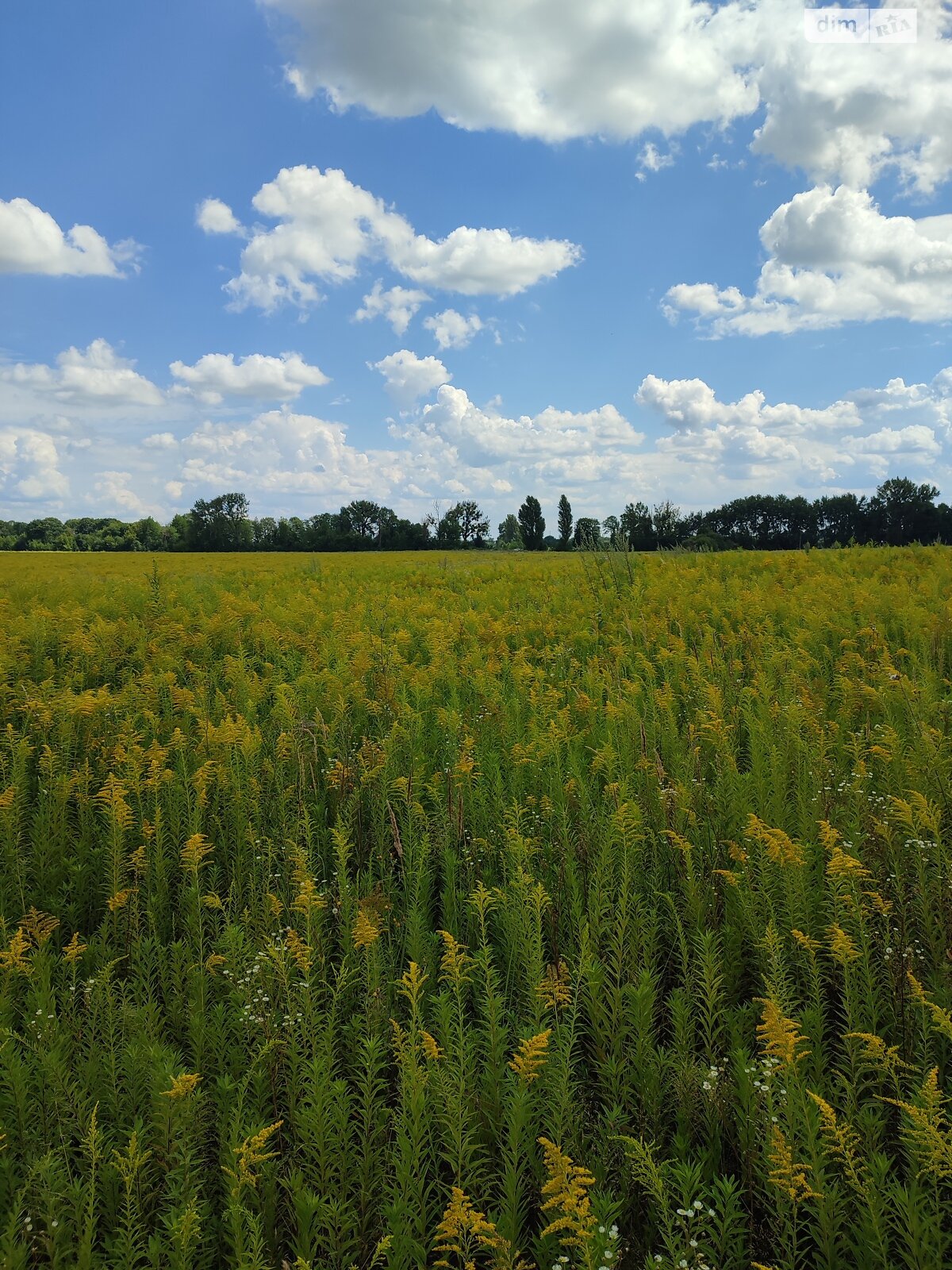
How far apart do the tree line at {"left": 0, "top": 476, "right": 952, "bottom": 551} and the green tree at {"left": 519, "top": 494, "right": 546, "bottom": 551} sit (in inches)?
5.5

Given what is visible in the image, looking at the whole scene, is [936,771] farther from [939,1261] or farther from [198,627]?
[198,627]

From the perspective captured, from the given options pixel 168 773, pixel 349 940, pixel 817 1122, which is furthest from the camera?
pixel 168 773

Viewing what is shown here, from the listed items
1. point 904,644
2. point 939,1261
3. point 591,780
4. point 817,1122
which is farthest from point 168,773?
point 904,644

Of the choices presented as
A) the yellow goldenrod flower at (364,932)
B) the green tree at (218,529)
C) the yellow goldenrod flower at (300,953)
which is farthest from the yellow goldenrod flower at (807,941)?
the green tree at (218,529)

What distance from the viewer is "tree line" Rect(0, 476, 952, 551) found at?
190 ft

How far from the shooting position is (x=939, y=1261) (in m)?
1.79

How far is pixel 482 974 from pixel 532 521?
96.9 metres

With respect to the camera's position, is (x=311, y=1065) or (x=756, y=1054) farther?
(x=756, y=1054)

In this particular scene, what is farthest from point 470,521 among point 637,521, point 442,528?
point 637,521

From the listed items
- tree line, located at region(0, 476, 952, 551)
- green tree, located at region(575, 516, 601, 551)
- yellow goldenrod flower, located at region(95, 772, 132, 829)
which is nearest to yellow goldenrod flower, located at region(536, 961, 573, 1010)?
yellow goldenrod flower, located at region(95, 772, 132, 829)

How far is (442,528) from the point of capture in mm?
103250

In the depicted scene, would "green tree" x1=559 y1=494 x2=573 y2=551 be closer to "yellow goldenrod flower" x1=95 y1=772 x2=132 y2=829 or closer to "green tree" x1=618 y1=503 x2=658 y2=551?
"green tree" x1=618 y1=503 x2=658 y2=551

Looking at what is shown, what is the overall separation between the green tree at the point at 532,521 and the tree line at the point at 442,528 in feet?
0.46

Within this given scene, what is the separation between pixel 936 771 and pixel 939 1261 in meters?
2.87
